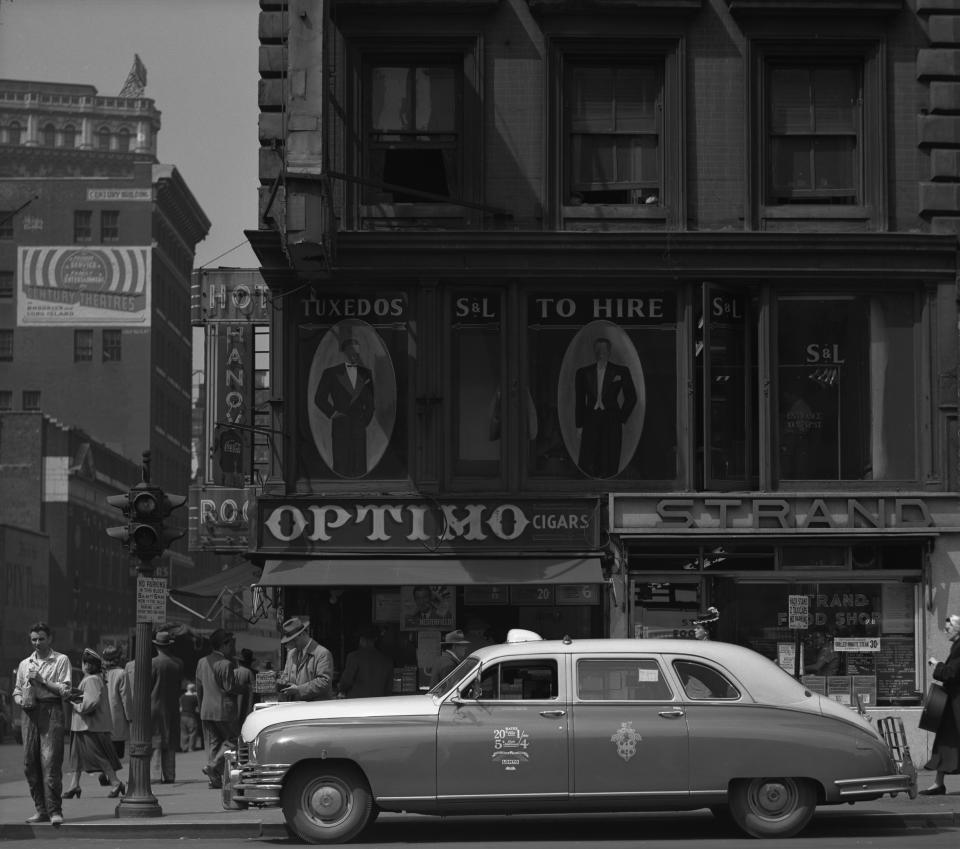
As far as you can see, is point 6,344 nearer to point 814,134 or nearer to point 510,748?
point 814,134

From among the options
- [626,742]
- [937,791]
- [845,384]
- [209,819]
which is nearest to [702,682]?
[626,742]

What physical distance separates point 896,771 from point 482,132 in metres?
11.8

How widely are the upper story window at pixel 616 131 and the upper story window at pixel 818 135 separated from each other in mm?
1200

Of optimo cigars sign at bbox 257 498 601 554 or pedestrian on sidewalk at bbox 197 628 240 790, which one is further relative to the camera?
Answer: optimo cigars sign at bbox 257 498 601 554

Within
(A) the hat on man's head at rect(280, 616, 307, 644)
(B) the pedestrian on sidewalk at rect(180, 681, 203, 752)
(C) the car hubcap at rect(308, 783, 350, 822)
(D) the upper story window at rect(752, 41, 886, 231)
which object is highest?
(D) the upper story window at rect(752, 41, 886, 231)

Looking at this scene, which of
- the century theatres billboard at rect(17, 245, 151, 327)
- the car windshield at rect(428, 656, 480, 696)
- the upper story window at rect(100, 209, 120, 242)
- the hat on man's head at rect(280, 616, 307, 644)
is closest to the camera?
the car windshield at rect(428, 656, 480, 696)

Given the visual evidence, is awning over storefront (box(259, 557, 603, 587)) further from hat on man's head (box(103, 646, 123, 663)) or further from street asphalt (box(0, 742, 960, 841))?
street asphalt (box(0, 742, 960, 841))

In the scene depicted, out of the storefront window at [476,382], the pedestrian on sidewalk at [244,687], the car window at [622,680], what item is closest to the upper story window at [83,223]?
the pedestrian on sidewalk at [244,687]

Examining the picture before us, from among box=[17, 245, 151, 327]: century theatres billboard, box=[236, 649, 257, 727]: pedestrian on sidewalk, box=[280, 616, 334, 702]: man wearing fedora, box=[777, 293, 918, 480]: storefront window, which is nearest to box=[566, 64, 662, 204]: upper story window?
box=[777, 293, 918, 480]: storefront window

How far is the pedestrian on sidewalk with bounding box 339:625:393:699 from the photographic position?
20938 mm

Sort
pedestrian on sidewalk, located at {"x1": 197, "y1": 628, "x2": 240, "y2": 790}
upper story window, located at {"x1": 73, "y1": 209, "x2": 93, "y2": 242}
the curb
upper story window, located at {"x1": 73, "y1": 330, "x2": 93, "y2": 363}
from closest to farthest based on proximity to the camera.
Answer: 1. the curb
2. pedestrian on sidewalk, located at {"x1": 197, "y1": 628, "x2": 240, "y2": 790}
3. upper story window, located at {"x1": 73, "y1": 330, "x2": 93, "y2": 363}
4. upper story window, located at {"x1": 73, "y1": 209, "x2": 93, "y2": 242}

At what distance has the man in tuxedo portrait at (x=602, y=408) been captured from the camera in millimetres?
24312

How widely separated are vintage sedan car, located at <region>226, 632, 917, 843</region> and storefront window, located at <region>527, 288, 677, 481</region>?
8755 mm

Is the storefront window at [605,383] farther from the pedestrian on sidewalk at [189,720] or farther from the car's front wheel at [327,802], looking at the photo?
the pedestrian on sidewalk at [189,720]
